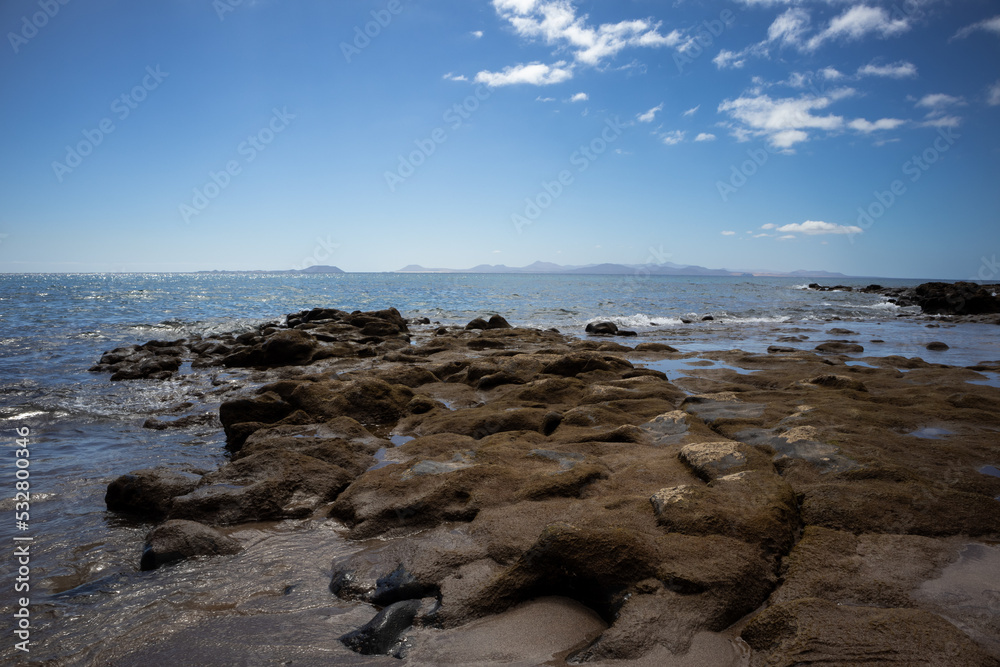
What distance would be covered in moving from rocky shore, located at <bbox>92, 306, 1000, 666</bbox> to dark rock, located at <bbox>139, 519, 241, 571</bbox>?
2 centimetres

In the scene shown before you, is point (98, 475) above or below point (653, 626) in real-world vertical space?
below

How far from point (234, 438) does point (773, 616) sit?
689 cm

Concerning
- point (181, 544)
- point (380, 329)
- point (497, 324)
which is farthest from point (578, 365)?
A: point (497, 324)

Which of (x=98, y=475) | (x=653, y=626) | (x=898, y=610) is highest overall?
(x=898, y=610)

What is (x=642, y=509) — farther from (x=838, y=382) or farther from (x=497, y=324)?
(x=497, y=324)

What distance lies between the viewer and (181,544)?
13.7 ft

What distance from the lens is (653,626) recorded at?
9.53 feet

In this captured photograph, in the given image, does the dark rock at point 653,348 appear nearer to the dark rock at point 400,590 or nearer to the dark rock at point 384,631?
the dark rock at point 400,590

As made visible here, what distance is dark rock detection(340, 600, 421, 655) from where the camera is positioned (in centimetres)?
303

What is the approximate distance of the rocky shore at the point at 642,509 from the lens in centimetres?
291

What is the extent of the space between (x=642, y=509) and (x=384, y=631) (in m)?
2.08

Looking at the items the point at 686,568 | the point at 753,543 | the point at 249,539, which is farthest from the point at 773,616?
the point at 249,539

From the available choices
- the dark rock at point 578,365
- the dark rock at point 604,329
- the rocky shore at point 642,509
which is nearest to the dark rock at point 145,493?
the rocky shore at point 642,509

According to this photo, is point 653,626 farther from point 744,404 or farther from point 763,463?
point 744,404
